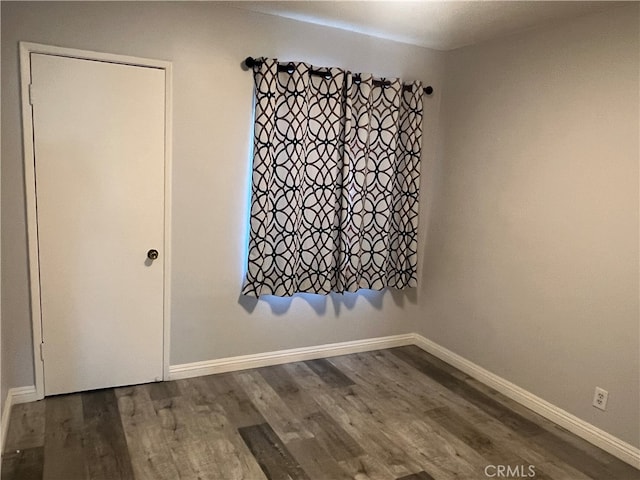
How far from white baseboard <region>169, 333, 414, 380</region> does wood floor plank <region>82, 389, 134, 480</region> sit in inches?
18.0

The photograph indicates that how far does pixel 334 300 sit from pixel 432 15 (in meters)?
2.05

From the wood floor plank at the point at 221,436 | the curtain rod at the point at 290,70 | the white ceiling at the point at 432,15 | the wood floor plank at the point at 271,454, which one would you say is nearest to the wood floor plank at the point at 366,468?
the wood floor plank at the point at 271,454

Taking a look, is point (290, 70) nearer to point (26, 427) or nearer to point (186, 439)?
point (186, 439)

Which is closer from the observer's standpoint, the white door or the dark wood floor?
the dark wood floor

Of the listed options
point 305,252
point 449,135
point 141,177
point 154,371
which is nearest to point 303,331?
point 305,252

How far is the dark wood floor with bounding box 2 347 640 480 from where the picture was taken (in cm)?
238

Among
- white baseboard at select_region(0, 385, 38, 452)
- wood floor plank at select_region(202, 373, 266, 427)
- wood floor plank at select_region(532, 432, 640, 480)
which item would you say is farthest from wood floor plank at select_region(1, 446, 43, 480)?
wood floor plank at select_region(532, 432, 640, 480)

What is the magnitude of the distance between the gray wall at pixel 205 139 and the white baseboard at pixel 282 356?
5 centimetres

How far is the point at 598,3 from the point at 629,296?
5.06 ft

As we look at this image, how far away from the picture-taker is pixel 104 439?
8.35 feet

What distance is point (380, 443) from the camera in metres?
2.66

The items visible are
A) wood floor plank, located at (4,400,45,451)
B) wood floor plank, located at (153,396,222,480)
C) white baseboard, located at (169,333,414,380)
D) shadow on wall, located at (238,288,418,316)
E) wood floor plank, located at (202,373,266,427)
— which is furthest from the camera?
shadow on wall, located at (238,288,418,316)

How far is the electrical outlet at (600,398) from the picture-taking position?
2711 mm

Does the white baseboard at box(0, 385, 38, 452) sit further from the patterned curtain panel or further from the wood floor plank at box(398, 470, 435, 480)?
the wood floor plank at box(398, 470, 435, 480)
